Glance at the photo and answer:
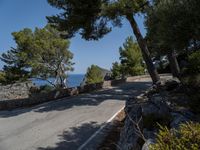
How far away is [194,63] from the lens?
12.7m

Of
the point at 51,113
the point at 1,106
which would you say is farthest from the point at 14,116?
the point at 1,106

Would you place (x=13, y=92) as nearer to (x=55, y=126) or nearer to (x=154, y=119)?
(x=55, y=126)

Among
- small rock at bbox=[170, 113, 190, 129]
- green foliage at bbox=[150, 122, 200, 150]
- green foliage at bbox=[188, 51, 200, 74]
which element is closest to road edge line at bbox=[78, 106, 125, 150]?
small rock at bbox=[170, 113, 190, 129]

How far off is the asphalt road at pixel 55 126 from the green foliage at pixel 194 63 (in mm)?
4736

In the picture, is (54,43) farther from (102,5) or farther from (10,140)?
(10,140)

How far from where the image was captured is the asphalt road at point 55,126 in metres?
9.93

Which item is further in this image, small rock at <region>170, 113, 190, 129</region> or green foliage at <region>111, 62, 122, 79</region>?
green foliage at <region>111, 62, 122, 79</region>

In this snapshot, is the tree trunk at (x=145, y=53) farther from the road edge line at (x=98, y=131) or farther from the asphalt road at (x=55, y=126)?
the road edge line at (x=98, y=131)

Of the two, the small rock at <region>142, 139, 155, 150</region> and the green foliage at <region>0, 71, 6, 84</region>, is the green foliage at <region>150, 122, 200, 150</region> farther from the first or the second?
the green foliage at <region>0, 71, 6, 84</region>

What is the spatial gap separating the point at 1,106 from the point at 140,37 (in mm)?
11388

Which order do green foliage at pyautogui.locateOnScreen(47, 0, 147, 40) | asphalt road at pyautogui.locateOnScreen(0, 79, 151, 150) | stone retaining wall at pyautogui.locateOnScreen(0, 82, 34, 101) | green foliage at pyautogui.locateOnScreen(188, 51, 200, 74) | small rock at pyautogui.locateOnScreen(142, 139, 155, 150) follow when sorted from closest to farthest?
small rock at pyautogui.locateOnScreen(142, 139, 155, 150) → asphalt road at pyautogui.locateOnScreen(0, 79, 151, 150) → green foliage at pyautogui.locateOnScreen(188, 51, 200, 74) → green foliage at pyautogui.locateOnScreen(47, 0, 147, 40) → stone retaining wall at pyautogui.locateOnScreen(0, 82, 34, 101)

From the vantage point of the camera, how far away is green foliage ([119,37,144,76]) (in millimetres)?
56156

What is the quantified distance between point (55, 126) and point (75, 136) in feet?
6.57

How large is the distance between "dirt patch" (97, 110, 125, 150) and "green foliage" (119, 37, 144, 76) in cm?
4245
